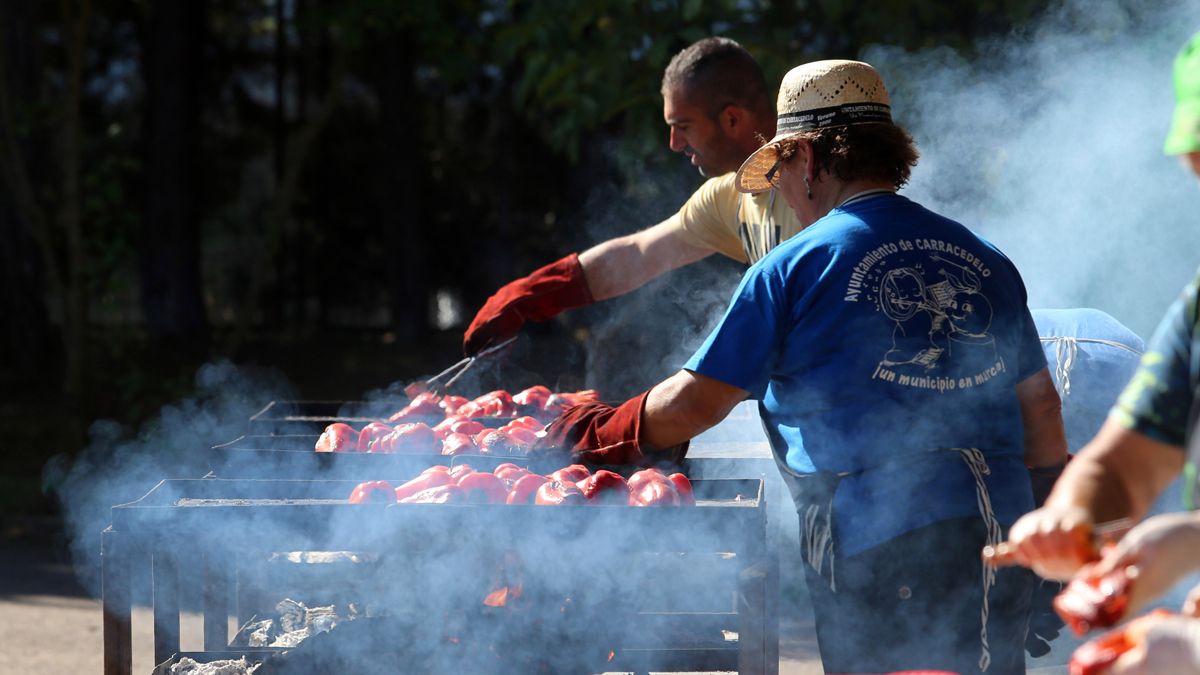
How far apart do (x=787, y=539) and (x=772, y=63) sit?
2999 mm

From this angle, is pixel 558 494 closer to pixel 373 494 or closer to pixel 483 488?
pixel 483 488

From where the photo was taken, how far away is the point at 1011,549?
1.59 meters

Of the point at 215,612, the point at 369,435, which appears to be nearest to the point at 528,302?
the point at 369,435

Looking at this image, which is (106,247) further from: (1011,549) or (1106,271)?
(1011,549)

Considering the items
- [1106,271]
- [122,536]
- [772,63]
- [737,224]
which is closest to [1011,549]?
[122,536]

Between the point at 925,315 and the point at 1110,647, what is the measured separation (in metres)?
1.03

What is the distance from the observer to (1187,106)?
1576 mm

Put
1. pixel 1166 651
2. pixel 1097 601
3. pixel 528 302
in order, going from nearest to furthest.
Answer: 1. pixel 1166 651
2. pixel 1097 601
3. pixel 528 302

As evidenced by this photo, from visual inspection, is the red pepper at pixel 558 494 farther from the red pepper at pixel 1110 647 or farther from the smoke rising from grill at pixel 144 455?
the red pepper at pixel 1110 647

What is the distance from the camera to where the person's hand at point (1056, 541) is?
1.54 meters

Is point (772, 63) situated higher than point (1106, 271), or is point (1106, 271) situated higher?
point (772, 63)

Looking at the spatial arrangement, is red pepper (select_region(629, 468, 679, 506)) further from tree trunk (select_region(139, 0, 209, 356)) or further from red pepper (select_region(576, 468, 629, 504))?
tree trunk (select_region(139, 0, 209, 356))

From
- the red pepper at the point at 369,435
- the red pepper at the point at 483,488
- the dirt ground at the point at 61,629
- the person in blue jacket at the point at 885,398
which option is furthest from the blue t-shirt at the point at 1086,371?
the dirt ground at the point at 61,629

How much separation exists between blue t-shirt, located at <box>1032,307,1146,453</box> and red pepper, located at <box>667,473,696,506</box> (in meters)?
1.18
